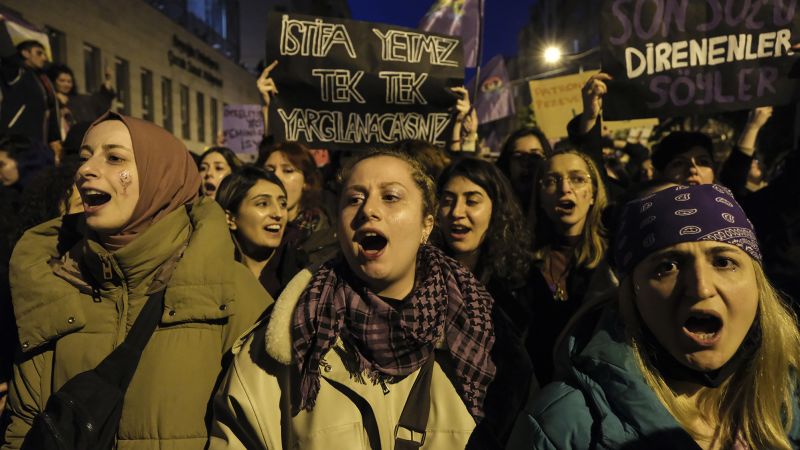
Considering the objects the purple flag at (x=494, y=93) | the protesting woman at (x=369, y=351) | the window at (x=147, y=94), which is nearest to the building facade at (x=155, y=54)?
the window at (x=147, y=94)

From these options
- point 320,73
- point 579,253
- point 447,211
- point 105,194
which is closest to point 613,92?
point 579,253

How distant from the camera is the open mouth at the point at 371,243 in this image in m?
2.15

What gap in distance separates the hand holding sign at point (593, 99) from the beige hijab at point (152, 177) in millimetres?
2817

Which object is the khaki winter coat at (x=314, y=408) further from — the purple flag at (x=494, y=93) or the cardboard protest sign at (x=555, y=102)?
the purple flag at (x=494, y=93)

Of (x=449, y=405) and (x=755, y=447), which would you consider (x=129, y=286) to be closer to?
(x=449, y=405)

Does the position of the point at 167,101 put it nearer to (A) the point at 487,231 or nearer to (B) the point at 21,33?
(B) the point at 21,33

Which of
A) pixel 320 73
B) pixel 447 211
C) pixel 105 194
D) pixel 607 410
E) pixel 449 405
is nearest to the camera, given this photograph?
pixel 607 410

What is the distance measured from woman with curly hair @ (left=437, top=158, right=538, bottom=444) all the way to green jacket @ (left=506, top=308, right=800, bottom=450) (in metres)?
1.29

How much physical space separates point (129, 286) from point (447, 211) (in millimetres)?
1647

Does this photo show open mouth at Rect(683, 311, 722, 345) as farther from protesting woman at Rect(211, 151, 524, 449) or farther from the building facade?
the building facade

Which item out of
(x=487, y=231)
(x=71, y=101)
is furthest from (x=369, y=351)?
(x=71, y=101)

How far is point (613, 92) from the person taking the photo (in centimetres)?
420

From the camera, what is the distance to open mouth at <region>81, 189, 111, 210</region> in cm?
222

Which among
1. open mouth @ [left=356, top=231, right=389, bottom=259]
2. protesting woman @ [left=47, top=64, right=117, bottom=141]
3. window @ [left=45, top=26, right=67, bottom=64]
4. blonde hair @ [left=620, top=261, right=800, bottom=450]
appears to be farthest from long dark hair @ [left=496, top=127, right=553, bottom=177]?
window @ [left=45, top=26, right=67, bottom=64]
